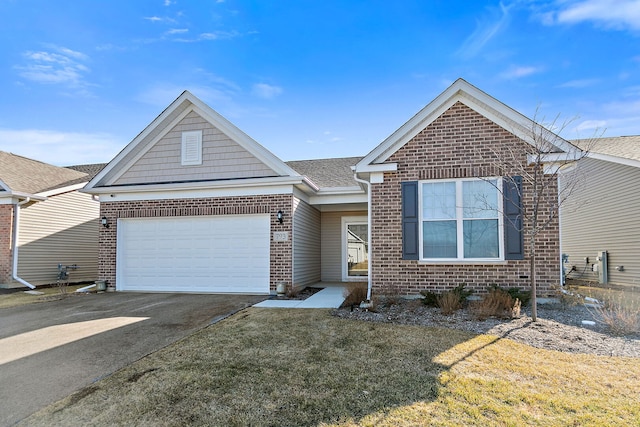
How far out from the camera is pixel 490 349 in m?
5.15

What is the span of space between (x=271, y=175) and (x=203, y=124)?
2.87m

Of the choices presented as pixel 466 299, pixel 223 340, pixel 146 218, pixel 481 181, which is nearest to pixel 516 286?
pixel 466 299

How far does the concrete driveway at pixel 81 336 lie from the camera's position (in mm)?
4227

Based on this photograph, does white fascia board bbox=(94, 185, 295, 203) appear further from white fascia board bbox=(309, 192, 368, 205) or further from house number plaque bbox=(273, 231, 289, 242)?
white fascia board bbox=(309, 192, 368, 205)

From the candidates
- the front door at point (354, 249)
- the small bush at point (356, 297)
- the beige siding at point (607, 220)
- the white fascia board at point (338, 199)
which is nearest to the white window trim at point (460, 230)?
the small bush at point (356, 297)

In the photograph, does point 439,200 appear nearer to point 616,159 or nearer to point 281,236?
point 281,236

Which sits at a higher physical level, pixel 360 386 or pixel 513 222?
pixel 513 222

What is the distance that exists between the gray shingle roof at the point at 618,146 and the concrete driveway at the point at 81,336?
11.8 m

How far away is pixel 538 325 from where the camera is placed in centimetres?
634

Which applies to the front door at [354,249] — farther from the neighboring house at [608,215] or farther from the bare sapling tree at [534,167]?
the neighboring house at [608,215]

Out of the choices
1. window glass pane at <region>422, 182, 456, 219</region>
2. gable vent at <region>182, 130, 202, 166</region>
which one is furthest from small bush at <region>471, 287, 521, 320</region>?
gable vent at <region>182, 130, 202, 166</region>

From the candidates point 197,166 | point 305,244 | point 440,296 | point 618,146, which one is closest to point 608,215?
point 618,146

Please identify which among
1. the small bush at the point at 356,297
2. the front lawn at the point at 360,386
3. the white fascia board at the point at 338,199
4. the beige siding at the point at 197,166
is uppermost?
the beige siding at the point at 197,166

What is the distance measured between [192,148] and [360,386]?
9.72 m
